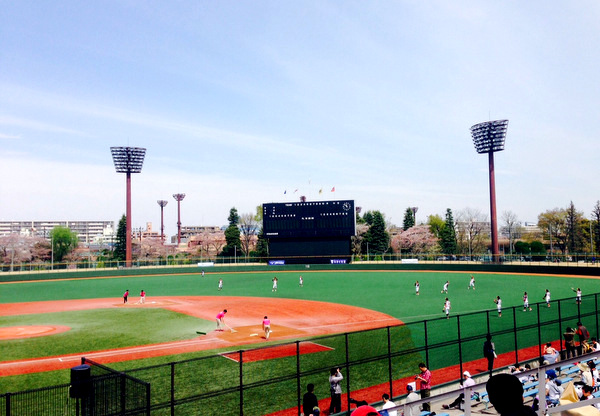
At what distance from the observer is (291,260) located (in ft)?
247

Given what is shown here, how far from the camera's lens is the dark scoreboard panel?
73.3 m

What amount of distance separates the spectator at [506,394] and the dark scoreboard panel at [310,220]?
70.6 metres

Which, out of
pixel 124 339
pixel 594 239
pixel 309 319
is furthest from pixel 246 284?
pixel 594 239

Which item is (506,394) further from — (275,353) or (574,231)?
(574,231)

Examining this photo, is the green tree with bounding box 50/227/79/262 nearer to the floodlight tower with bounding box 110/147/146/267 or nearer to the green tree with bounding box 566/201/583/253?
the floodlight tower with bounding box 110/147/146/267

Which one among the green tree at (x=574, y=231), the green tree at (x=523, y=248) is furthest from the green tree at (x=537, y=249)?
the green tree at (x=574, y=231)

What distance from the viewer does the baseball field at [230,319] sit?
18719mm

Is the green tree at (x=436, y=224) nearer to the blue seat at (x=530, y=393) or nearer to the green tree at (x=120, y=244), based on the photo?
the green tree at (x=120, y=244)

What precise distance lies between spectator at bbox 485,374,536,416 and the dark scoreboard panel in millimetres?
70649

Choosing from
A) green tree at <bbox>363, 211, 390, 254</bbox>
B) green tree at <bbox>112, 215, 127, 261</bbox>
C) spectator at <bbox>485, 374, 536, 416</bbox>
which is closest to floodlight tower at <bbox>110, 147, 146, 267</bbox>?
green tree at <bbox>112, 215, 127, 261</bbox>

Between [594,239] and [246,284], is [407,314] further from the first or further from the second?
[594,239]

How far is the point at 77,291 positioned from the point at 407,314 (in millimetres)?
39526

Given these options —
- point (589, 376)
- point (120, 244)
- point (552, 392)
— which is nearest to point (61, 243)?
point (120, 244)

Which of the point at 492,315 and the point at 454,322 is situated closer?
the point at 454,322
